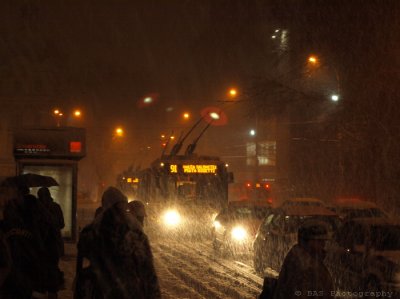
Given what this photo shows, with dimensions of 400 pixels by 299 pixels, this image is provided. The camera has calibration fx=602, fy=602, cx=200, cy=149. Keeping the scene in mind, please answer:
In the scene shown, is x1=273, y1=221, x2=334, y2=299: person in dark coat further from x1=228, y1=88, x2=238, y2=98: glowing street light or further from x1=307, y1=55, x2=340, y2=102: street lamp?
x1=228, y1=88, x2=238, y2=98: glowing street light

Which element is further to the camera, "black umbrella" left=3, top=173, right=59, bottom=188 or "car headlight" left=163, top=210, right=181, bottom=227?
"car headlight" left=163, top=210, right=181, bottom=227

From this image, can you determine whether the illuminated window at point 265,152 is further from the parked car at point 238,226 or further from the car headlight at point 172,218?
the parked car at point 238,226

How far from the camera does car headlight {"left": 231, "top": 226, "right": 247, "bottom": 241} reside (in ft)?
61.5

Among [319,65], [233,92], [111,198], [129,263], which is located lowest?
[129,263]

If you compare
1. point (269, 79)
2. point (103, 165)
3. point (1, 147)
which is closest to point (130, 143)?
point (103, 165)

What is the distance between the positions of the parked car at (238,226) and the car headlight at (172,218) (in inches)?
232

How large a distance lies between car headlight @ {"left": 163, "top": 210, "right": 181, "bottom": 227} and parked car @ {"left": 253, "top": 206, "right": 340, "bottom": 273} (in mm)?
11104

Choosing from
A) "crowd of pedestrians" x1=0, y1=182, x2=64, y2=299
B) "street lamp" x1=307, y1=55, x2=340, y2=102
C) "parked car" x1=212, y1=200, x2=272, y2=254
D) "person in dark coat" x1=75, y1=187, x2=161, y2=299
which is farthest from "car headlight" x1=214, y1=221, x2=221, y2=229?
"person in dark coat" x1=75, y1=187, x2=161, y2=299

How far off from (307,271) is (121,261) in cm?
142

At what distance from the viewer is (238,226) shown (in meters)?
18.9

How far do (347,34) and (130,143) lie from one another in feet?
186

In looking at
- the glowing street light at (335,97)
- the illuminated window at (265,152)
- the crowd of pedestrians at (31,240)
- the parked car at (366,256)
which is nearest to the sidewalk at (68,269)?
the crowd of pedestrians at (31,240)

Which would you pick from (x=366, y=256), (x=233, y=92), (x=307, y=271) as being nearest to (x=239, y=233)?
(x=366, y=256)

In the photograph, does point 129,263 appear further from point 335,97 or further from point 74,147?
point 335,97
